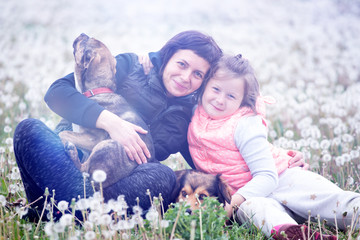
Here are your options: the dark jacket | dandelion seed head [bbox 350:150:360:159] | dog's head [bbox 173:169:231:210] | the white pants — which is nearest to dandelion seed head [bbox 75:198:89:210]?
the dark jacket

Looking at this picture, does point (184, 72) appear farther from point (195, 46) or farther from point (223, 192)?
point (223, 192)

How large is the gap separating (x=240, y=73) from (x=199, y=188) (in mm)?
1150

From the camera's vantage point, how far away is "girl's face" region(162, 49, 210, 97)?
11.8ft

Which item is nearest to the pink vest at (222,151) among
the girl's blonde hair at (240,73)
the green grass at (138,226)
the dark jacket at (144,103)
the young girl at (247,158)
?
the young girl at (247,158)

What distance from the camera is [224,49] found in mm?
3998

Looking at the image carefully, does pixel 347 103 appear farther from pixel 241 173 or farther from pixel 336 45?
pixel 336 45

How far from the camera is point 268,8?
1639 centimetres

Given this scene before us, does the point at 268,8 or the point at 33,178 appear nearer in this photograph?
the point at 33,178

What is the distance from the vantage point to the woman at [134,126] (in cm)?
305

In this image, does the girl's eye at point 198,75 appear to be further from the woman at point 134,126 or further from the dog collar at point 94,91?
the dog collar at point 94,91

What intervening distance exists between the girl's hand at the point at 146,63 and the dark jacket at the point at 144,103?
0.13 ft

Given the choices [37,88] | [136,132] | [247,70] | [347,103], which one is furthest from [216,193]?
[347,103]

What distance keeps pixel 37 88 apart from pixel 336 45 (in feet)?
30.3

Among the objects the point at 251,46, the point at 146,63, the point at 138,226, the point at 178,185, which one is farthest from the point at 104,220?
the point at 251,46
